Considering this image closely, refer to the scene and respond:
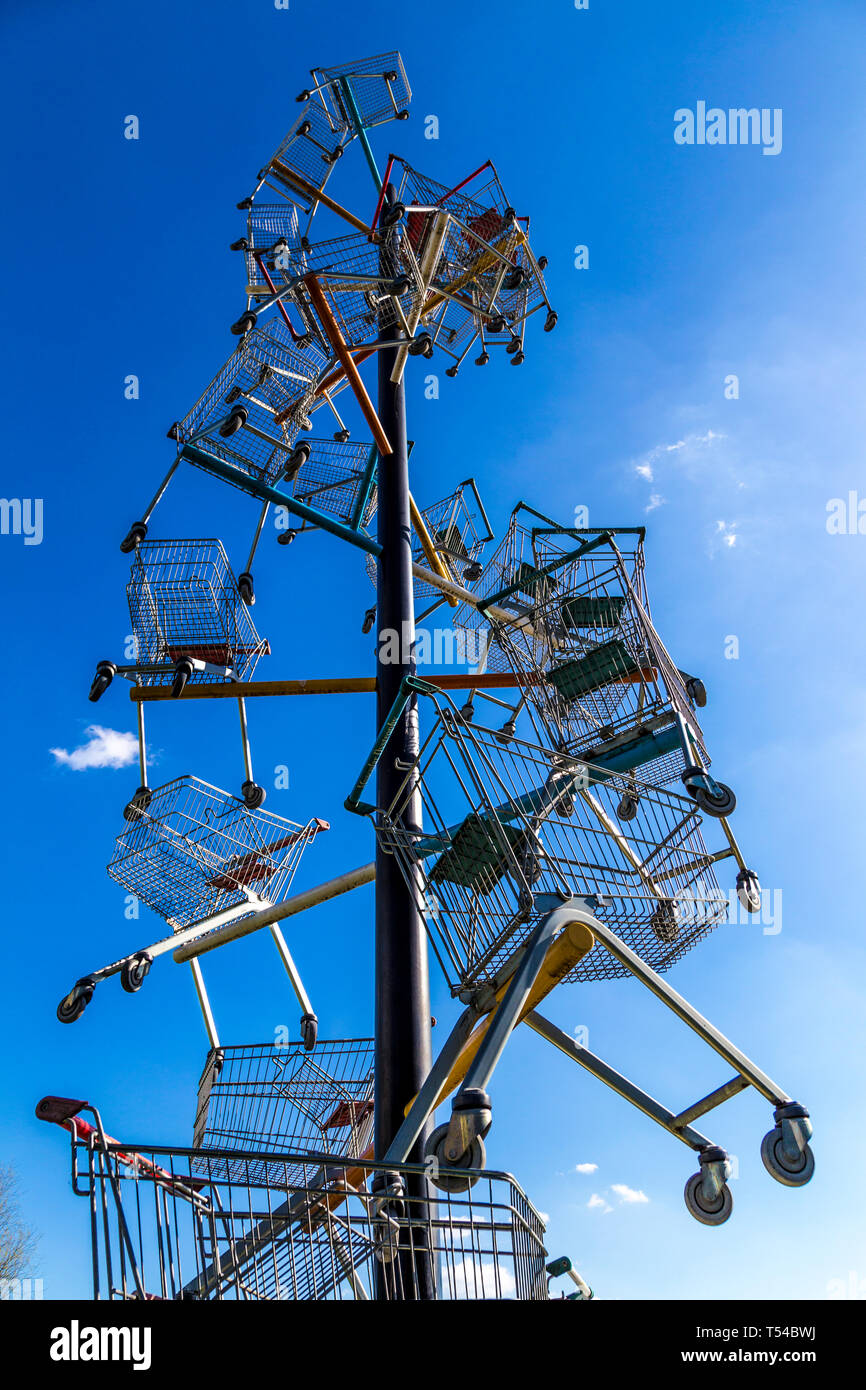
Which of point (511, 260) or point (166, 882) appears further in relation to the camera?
point (511, 260)

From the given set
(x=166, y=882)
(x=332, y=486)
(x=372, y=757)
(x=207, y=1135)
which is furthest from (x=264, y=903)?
(x=332, y=486)

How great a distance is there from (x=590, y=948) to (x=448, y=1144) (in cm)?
136

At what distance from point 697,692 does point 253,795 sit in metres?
3.83

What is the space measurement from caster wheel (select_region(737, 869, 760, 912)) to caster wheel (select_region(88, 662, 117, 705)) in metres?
5.28

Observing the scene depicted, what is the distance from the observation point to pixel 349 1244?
427cm

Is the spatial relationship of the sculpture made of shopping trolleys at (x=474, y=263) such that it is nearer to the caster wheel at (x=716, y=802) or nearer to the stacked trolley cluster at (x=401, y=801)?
the stacked trolley cluster at (x=401, y=801)

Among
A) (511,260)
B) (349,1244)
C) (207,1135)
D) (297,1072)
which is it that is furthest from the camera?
(511,260)

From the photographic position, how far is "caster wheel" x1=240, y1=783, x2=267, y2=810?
8586 mm

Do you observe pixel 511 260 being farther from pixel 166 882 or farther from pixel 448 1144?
pixel 448 1144

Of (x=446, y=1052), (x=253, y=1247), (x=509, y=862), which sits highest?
(x=509, y=862)

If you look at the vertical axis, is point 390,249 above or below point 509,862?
above

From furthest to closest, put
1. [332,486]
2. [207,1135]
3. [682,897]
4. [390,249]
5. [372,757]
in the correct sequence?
[332,486] → [390,249] → [207,1135] → [372,757] → [682,897]

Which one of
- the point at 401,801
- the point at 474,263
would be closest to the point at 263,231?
the point at 474,263

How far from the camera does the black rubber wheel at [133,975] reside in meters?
6.90
